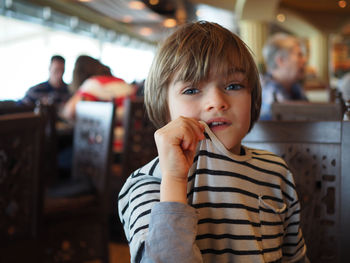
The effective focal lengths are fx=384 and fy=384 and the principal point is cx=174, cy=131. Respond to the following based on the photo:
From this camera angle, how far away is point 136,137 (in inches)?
97.0

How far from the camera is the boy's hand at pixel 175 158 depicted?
2.03 ft

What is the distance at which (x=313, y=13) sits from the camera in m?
12.3

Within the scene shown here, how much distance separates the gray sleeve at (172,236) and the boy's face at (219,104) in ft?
0.56

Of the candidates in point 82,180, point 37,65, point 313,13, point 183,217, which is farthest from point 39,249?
point 313,13

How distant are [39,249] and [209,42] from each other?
143 centimetres

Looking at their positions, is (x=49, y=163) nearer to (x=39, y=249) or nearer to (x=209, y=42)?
(x=39, y=249)

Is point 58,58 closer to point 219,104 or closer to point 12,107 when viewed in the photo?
point 12,107

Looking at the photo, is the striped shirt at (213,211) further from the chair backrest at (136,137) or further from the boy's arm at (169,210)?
the chair backrest at (136,137)

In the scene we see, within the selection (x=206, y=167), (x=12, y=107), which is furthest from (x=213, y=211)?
(x=12, y=107)

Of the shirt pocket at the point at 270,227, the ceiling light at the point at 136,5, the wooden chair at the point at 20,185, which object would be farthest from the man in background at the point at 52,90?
the ceiling light at the point at 136,5

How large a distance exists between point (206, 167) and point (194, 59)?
20 centimetres

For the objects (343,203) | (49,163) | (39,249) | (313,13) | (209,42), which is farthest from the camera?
(313,13)

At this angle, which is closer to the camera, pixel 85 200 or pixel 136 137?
pixel 85 200

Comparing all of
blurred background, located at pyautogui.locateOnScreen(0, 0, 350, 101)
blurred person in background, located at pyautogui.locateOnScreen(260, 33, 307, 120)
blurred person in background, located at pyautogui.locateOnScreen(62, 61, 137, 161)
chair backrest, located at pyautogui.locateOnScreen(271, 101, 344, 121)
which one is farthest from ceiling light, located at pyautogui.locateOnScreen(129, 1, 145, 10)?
chair backrest, located at pyautogui.locateOnScreen(271, 101, 344, 121)
